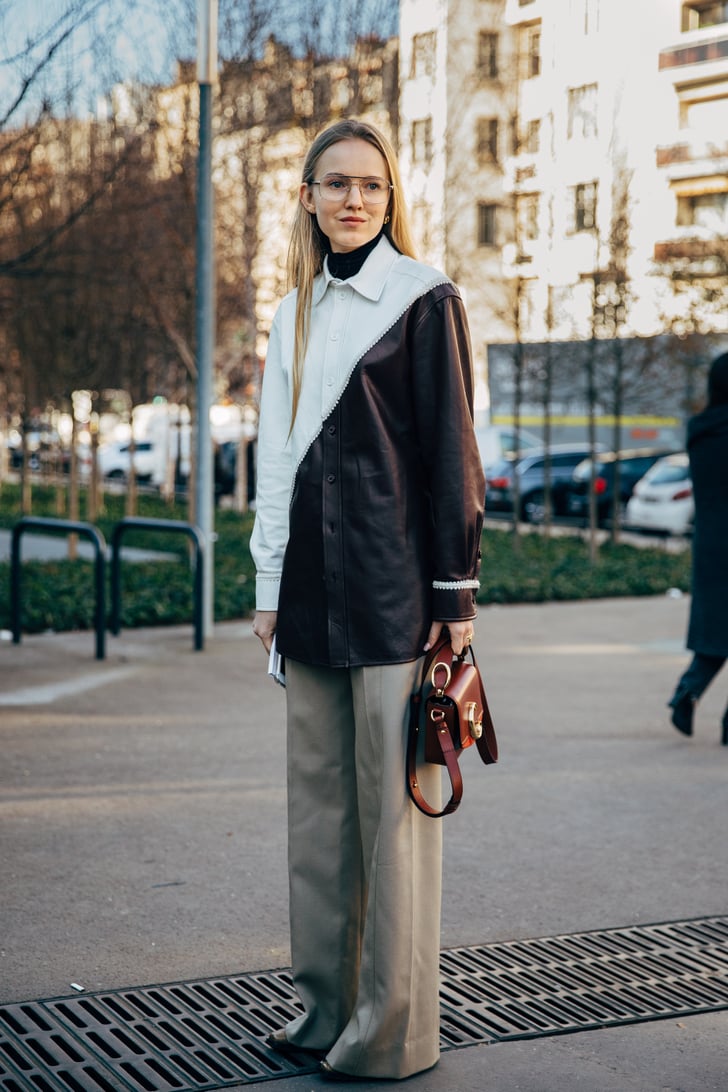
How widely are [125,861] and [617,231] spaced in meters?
14.0

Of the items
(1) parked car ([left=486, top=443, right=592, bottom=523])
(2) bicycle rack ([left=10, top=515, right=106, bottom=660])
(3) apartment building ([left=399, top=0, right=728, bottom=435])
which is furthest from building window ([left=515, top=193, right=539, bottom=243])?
(2) bicycle rack ([left=10, top=515, right=106, bottom=660])

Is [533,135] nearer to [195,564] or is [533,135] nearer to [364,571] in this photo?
[195,564]

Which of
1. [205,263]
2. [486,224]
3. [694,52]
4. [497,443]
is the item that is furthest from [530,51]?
[497,443]

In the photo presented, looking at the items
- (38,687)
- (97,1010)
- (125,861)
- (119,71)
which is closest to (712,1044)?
(97,1010)

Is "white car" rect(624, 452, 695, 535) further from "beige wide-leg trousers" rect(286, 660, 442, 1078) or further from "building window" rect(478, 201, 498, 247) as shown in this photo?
"beige wide-leg trousers" rect(286, 660, 442, 1078)

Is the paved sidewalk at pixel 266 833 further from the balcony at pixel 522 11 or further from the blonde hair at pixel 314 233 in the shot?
the balcony at pixel 522 11

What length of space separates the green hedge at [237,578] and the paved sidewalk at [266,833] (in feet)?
5.98

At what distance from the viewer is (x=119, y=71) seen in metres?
14.3

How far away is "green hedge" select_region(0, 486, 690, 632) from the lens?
435 inches

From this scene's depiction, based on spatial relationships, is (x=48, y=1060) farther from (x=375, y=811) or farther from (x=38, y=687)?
(x=38, y=687)

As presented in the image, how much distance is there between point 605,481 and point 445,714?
2255 centimetres

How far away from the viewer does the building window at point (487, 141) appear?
1878cm

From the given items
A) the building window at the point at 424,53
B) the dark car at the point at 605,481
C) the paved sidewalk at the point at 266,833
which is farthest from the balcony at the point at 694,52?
the paved sidewalk at the point at 266,833

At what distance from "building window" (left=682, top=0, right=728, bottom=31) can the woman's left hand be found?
19.4 meters
